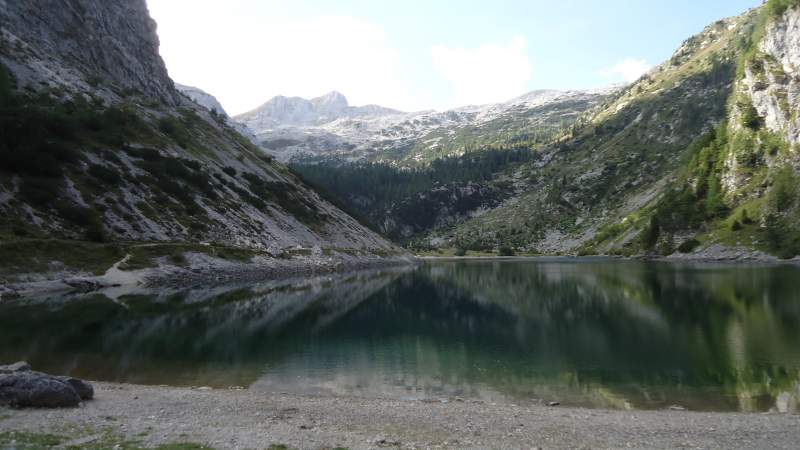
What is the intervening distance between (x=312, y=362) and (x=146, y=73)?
17001 centimetres

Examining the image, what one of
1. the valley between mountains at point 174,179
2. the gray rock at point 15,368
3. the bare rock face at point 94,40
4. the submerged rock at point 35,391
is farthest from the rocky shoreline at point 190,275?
the bare rock face at point 94,40

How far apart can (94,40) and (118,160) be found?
265ft

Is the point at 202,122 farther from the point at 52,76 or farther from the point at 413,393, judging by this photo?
the point at 413,393

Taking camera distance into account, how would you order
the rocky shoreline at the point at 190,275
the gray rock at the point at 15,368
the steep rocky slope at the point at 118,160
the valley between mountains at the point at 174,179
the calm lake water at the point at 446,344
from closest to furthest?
the gray rock at the point at 15,368 < the calm lake water at the point at 446,344 < the rocky shoreline at the point at 190,275 < the valley between mountains at the point at 174,179 < the steep rocky slope at the point at 118,160

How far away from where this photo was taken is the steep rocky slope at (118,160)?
73375mm

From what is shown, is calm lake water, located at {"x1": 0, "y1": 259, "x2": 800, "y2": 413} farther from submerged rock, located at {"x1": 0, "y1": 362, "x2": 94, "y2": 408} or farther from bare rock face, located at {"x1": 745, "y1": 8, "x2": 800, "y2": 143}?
bare rock face, located at {"x1": 745, "y1": 8, "x2": 800, "y2": 143}

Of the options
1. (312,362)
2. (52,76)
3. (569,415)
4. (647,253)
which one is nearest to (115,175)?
(52,76)

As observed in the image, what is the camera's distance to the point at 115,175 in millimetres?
87875

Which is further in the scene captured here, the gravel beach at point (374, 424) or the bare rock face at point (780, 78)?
the bare rock face at point (780, 78)

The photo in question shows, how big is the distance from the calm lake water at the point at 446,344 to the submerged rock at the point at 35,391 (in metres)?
8.32

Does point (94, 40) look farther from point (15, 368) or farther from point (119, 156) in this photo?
point (15, 368)

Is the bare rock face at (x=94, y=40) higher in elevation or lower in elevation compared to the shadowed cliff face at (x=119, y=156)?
higher

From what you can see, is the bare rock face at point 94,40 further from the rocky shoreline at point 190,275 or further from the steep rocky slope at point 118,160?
the rocky shoreline at point 190,275

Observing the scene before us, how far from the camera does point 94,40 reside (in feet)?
493
